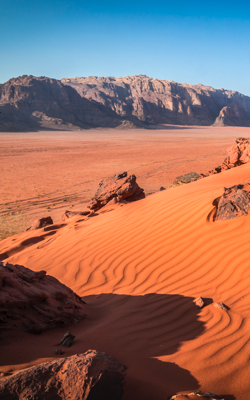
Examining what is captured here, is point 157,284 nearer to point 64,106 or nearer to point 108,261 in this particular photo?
point 108,261

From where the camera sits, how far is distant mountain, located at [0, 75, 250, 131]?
232ft

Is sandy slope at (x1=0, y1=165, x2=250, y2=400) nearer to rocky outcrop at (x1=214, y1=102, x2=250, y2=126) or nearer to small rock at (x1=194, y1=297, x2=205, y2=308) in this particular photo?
small rock at (x1=194, y1=297, x2=205, y2=308)

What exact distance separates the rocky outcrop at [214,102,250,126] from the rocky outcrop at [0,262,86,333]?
9998cm

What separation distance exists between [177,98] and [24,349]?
4207 inches

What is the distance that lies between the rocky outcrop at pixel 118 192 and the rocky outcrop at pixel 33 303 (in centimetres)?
490

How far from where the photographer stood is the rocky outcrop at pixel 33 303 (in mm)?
2385

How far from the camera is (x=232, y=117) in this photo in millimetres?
102062

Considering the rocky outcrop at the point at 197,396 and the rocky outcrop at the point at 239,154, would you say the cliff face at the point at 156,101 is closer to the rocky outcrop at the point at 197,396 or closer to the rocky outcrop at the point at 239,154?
the rocky outcrop at the point at 239,154

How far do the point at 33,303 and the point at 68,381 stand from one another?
3.59 ft

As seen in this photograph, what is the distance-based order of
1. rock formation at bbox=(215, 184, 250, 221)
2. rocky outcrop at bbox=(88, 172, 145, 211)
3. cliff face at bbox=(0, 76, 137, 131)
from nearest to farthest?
1. rock formation at bbox=(215, 184, 250, 221)
2. rocky outcrop at bbox=(88, 172, 145, 211)
3. cliff face at bbox=(0, 76, 137, 131)

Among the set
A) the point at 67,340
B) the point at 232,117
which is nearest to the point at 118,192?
the point at 67,340

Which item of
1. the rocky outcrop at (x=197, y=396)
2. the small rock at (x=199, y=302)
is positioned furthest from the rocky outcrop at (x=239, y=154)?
the rocky outcrop at (x=197, y=396)

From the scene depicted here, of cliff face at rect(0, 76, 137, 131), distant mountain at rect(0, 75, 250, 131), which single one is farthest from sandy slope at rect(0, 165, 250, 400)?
cliff face at rect(0, 76, 137, 131)

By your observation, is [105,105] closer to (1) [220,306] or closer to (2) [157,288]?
(2) [157,288]
